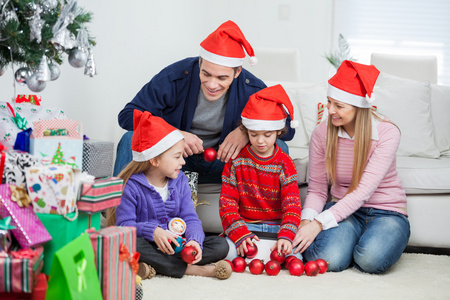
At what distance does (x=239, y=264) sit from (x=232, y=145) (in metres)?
0.47

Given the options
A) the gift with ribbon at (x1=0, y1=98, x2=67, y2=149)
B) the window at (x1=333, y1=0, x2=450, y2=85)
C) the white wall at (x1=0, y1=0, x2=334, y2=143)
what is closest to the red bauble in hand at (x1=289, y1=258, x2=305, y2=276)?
the gift with ribbon at (x1=0, y1=98, x2=67, y2=149)

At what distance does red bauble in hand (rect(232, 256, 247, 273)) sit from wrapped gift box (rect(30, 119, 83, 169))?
75cm

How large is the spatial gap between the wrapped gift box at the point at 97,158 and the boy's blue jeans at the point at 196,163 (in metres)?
0.55

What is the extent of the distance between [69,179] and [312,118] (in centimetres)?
188

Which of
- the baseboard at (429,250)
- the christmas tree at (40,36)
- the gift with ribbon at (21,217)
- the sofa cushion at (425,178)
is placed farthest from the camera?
the baseboard at (429,250)

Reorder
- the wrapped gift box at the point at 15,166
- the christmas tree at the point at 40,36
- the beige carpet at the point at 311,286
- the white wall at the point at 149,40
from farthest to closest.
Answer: the white wall at the point at 149,40 < the beige carpet at the point at 311,286 < the christmas tree at the point at 40,36 < the wrapped gift box at the point at 15,166

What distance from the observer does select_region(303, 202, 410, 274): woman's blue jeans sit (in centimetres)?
204

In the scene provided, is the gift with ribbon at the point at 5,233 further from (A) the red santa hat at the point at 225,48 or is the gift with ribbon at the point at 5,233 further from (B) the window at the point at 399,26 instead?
(B) the window at the point at 399,26

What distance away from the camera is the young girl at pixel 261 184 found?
6.86 ft

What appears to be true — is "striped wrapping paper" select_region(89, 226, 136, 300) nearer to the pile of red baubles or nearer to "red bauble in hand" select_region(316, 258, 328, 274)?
the pile of red baubles

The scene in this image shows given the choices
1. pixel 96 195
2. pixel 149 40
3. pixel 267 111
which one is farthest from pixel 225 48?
pixel 149 40

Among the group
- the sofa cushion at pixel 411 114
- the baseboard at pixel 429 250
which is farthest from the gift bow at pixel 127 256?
the sofa cushion at pixel 411 114

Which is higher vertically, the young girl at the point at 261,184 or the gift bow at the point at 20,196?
the gift bow at the point at 20,196

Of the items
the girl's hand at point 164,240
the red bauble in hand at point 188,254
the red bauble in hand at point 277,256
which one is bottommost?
the red bauble in hand at point 277,256
